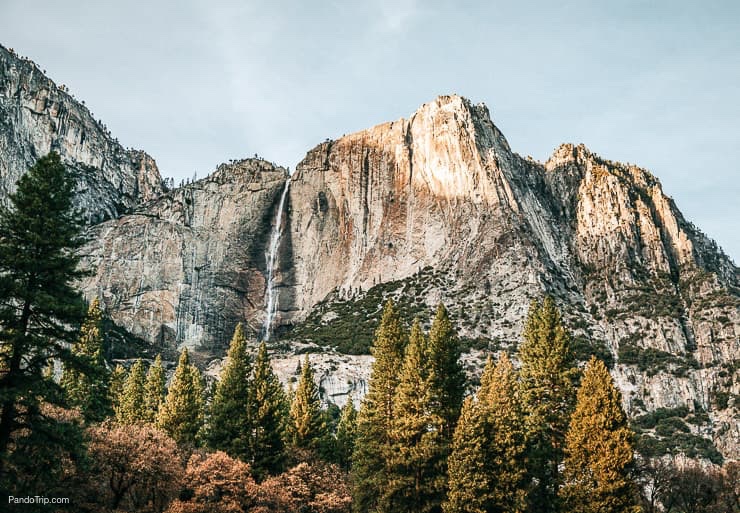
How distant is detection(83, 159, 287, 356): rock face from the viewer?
432ft

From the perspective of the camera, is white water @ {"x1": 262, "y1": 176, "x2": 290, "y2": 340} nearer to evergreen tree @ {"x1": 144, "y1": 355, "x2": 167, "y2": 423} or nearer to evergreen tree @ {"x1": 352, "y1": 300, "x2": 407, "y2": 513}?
evergreen tree @ {"x1": 144, "y1": 355, "x2": 167, "y2": 423}

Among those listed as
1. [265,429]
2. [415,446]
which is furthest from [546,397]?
[265,429]

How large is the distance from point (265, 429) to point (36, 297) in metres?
29.9

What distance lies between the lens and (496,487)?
37.8 m

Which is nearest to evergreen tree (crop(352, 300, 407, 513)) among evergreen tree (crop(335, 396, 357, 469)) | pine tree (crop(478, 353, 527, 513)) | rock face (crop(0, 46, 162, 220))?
pine tree (crop(478, 353, 527, 513))

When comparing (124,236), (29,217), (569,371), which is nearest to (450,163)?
(124,236)

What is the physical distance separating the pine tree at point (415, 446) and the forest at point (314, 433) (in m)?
0.09

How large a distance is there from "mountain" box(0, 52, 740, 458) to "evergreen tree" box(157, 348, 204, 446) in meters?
37.7

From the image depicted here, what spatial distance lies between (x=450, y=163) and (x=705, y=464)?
240 ft

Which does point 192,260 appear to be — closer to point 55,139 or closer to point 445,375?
point 55,139

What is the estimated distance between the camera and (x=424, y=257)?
131 metres

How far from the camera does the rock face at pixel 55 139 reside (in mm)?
130000

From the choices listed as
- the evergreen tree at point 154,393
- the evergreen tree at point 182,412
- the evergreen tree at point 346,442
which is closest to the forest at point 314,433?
the evergreen tree at point 182,412

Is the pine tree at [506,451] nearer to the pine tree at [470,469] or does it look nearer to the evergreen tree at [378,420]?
the pine tree at [470,469]
